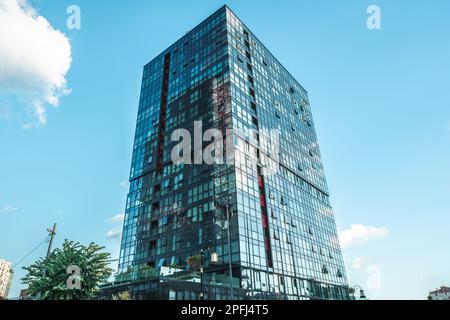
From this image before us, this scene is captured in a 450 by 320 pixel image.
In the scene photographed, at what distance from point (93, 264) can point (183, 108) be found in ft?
140

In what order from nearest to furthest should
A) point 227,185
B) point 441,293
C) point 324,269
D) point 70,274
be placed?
point 70,274
point 227,185
point 324,269
point 441,293

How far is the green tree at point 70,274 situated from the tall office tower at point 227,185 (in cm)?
623

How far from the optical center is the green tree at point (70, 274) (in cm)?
2577

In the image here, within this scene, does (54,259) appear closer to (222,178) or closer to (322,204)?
(222,178)

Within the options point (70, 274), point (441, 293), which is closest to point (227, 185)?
point (70, 274)

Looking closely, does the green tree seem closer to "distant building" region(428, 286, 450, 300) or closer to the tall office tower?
the tall office tower

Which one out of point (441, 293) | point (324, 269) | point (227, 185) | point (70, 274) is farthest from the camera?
point (441, 293)

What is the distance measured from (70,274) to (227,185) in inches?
1054

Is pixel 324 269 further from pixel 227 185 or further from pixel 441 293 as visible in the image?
pixel 441 293

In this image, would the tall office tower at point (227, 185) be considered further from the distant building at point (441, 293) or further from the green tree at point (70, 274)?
the distant building at point (441, 293)

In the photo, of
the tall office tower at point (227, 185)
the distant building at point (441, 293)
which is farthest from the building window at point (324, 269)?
the distant building at point (441, 293)

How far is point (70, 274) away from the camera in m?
26.4

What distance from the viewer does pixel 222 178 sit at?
49719 mm
